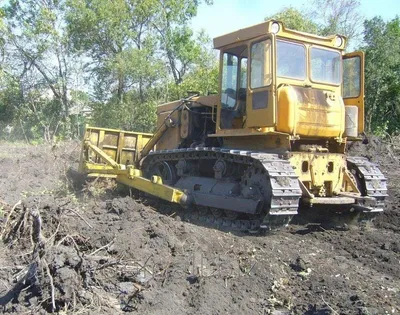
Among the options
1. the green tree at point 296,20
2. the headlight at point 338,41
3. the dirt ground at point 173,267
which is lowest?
the dirt ground at point 173,267

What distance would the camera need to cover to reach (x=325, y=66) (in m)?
8.70

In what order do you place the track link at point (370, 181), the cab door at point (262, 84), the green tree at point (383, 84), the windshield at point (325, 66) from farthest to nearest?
the green tree at point (383, 84) → the track link at point (370, 181) → the windshield at point (325, 66) → the cab door at point (262, 84)

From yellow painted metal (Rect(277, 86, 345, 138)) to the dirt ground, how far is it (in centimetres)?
156

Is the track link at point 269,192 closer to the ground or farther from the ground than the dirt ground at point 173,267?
farther from the ground

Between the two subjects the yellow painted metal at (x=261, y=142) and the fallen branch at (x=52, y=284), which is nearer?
the fallen branch at (x=52, y=284)

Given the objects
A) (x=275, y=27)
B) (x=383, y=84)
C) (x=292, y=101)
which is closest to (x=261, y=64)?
(x=275, y=27)

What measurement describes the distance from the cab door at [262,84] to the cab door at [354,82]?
182 cm

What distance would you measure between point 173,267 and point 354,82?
5.09 metres

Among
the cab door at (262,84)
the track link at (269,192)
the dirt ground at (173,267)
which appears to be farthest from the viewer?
the cab door at (262,84)

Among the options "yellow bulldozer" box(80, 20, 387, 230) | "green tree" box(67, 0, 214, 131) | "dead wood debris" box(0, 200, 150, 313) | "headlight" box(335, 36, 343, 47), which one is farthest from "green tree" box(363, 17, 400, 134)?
"dead wood debris" box(0, 200, 150, 313)

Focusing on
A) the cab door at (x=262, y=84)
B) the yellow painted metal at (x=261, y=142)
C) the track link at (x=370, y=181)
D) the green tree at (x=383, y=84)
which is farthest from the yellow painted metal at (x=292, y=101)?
the green tree at (x=383, y=84)

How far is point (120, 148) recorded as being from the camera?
11266mm

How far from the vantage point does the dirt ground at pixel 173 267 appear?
4.84 metres

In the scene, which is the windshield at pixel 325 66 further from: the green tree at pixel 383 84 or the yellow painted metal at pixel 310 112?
the green tree at pixel 383 84
